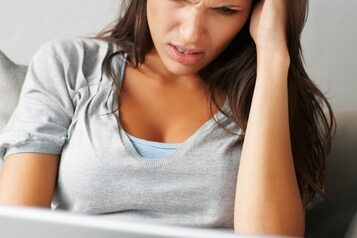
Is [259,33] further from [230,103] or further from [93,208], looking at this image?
[93,208]

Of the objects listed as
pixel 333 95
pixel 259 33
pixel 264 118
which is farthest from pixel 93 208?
pixel 333 95

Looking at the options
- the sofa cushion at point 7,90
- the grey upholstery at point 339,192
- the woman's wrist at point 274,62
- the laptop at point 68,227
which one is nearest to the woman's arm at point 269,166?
the woman's wrist at point 274,62

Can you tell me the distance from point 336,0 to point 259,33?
486mm

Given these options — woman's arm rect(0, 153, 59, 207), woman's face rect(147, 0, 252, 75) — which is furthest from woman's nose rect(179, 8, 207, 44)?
woman's arm rect(0, 153, 59, 207)

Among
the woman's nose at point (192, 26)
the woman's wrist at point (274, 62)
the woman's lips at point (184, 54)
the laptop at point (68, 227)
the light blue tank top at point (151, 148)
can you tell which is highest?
the laptop at point (68, 227)

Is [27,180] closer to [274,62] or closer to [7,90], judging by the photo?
[7,90]

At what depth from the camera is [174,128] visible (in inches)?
40.3

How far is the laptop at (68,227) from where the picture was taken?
12.4 inches

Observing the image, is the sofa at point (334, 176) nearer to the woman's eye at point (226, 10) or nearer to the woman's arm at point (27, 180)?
the woman's arm at point (27, 180)

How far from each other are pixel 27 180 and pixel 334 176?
0.58 metres

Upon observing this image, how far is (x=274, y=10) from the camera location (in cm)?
105

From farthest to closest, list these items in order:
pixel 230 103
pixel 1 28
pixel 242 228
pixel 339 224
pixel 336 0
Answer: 1. pixel 1 28
2. pixel 336 0
3. pixel 339 224
4. pixel 230 103
5. pixel 242 228

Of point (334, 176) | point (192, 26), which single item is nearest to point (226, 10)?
point (192, 26)

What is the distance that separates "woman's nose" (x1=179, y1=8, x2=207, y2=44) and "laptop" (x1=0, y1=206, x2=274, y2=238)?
2.21ft
